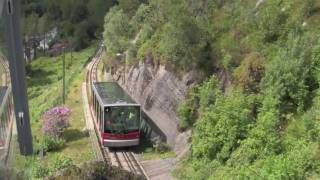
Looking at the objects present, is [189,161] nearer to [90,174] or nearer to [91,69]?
[90,174]

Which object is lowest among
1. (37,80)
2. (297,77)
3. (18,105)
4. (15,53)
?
(37,80)

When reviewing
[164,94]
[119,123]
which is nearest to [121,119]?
[119,123]

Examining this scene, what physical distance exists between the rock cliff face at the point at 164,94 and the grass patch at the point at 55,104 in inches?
158

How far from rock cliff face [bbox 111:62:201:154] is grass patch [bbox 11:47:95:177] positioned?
4002 mm

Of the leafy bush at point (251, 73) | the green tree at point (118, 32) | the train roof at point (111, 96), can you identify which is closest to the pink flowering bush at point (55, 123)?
the train roof at point (111, 96)

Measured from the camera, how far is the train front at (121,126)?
25305mm

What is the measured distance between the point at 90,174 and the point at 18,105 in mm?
8577

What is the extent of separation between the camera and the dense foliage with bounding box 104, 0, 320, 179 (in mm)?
15797

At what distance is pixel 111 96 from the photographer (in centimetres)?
2720

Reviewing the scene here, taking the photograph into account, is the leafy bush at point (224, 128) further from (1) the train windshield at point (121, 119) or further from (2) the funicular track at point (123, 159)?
(1) the train windshield at point (121, 119)

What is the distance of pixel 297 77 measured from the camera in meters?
17.7

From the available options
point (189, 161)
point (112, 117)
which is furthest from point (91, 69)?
point (189, 161)

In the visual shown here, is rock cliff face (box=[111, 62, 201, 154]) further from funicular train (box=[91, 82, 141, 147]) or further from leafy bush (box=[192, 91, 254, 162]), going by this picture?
leafy bush (box=[192, 91, 254, 162])

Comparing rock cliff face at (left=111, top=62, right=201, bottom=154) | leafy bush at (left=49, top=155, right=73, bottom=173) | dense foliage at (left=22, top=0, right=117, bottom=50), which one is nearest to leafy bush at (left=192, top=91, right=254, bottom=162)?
rock cliff face at (left=111, top=62, right=201, bottom=154)
